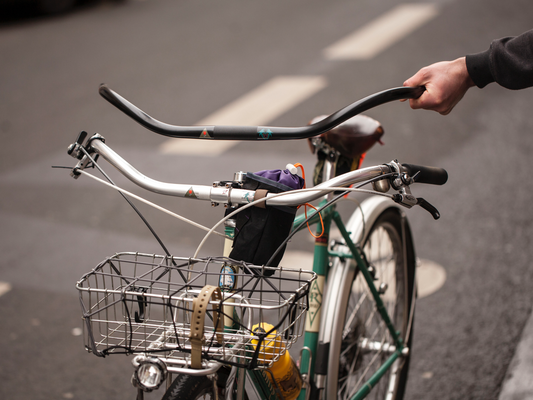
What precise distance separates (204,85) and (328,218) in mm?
5718

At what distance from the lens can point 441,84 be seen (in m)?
1.55

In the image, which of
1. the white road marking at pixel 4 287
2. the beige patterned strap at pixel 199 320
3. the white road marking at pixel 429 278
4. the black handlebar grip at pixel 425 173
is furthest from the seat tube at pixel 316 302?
the white road marking at pixel 4 287

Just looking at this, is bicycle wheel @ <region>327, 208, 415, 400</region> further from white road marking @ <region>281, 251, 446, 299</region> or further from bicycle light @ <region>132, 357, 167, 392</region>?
bicycle light @ <region>132, 357, 167, 392</region>

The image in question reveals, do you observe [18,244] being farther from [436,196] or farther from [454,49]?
[454,49]

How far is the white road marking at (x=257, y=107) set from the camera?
587 centimetres

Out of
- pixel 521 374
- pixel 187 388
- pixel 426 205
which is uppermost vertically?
pixel 426 205

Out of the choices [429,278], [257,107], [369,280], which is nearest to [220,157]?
[257,107]

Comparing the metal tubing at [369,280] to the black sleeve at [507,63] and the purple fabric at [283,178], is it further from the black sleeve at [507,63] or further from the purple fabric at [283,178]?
the black sleeve at [507,63]

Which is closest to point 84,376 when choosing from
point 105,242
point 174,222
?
point 105,242

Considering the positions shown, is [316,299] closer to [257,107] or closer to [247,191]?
[247,191]

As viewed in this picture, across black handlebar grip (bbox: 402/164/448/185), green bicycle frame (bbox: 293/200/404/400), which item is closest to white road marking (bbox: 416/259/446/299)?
green bicycle frame (bbox: 293/200/404/400)

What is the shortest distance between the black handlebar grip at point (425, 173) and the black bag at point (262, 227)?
0.37 meters

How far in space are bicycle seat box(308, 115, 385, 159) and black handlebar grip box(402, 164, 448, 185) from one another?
19.4 inches

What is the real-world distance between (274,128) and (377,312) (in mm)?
1489
